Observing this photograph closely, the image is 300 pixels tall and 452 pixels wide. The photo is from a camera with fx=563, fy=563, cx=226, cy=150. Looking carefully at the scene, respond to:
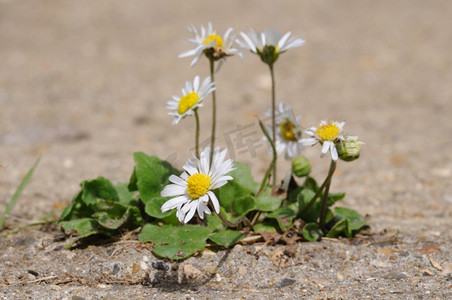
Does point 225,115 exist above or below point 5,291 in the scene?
above

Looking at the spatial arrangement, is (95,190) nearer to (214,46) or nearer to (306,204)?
(214,46)

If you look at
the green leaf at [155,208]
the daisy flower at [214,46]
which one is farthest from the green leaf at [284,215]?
the daisy flower at [214,46]

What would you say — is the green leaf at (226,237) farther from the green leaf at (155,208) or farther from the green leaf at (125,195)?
the green leaf at (125,195)

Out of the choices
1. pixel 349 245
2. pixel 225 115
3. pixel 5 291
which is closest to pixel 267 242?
pixel 349 245

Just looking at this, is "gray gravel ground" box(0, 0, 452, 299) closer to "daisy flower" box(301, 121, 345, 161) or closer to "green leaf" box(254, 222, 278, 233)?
"green leaf" box(254, 222, 278, 233)

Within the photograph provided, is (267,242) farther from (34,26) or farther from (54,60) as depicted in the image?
(34,26)

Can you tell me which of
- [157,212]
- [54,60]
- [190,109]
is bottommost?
[157,212]

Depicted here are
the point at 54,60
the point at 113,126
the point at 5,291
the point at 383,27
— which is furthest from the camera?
the point at 383,27
